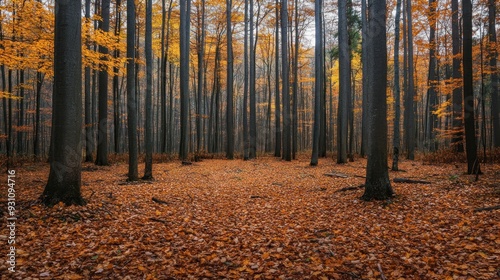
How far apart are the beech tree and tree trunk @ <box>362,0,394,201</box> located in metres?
6.30

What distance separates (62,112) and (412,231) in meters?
6.77

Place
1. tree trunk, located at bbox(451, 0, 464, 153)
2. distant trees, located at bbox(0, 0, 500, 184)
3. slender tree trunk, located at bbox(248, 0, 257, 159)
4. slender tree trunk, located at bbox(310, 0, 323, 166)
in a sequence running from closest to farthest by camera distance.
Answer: distant trees, located at bbox(0, 0, 500, 184) < tree trunk, located at bbox(451, 0, 464, 153) < slender tree trunk, located at bbox(310, 0, 323, 166) < slender tree trunk, located at bbox(248, 0, 257, 159)

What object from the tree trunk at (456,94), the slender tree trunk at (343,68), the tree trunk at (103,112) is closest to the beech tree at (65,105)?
the tree trunk at (103,112)

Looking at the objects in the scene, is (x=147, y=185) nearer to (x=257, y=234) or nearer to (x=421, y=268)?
(x=257, y=234)

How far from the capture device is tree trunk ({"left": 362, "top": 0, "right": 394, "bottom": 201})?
5.98 meters

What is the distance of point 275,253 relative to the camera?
12.9 feet

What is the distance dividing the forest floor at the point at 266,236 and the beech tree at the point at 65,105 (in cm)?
43

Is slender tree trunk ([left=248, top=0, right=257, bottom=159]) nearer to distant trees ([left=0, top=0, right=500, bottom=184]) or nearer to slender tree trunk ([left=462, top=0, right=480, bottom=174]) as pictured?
distant trees ([left=0, top=0, right=500, bottom=184])

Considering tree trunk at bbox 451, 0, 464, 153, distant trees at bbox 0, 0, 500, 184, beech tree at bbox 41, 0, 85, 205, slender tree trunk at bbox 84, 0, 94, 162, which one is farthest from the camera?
slender tree trunk at bbox 84, 0, 94, 162

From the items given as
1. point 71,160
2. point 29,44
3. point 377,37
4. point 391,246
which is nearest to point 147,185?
point 71,160

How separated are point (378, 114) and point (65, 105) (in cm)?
661

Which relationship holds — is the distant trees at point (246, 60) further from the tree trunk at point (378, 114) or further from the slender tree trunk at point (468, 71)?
the tree trunk at point (378, 114)

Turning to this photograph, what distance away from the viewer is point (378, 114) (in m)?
6.00

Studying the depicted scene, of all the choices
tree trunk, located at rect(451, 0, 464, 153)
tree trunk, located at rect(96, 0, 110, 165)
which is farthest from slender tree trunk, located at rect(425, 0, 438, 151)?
tree trunk, located at rect(96, 0, 110, 165)
